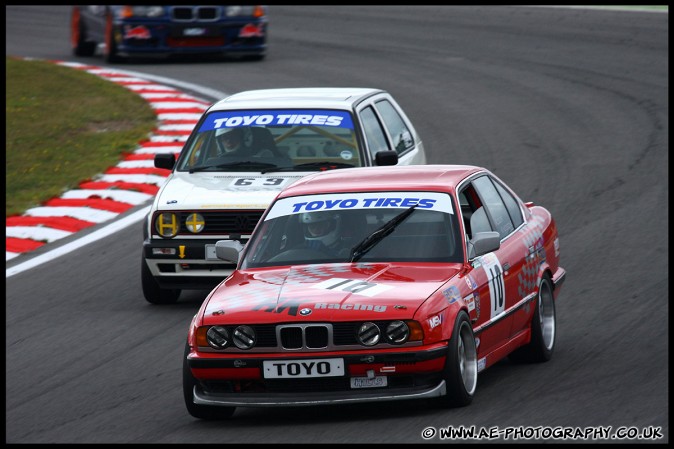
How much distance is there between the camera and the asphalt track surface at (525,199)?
7359mm

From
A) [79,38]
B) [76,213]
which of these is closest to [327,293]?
[76,213]

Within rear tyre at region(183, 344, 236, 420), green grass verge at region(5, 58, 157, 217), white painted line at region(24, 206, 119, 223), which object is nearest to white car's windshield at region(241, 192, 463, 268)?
rear tyre at region(183, 344, 236, 420)

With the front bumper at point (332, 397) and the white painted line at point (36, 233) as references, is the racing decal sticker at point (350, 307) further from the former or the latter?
the white painted line at point (36, 233)

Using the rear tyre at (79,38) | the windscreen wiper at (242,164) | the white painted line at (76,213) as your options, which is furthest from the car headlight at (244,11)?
the windscreen wiper at (242,164)

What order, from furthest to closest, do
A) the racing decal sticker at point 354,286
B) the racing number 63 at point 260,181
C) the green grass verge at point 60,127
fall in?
the green grass verge at point 60,127, the racing number 63 at point 260,181, the racing decal sticker at point 354,286

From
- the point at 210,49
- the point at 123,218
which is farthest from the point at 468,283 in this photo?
the point at 210,49

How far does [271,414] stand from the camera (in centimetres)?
762

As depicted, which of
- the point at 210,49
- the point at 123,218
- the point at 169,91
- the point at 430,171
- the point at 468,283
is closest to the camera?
the point at 468,283

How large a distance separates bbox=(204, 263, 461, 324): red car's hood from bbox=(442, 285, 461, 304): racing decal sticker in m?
0.06

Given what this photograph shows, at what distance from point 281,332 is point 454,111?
13270 mm

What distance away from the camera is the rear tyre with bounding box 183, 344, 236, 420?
292 inches

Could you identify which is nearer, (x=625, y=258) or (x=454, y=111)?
(x=625, y=258)

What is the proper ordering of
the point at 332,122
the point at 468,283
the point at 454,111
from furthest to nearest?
the point at 454,111
the point at 332,122
the point at 468,283

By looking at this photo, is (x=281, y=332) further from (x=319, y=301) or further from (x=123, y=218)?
(x=123, y=218)
